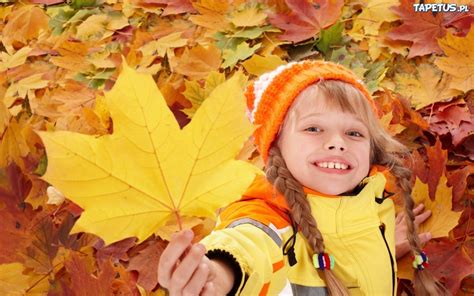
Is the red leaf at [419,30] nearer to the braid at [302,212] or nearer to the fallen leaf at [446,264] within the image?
the fallen leaf at [446,264]

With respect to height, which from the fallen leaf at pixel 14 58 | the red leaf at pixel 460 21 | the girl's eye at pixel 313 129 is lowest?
the fallen leaf at pixel 14 58

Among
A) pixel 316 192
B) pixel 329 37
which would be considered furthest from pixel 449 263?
pixel 329 37

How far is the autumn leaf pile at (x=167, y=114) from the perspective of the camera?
521 millimetres

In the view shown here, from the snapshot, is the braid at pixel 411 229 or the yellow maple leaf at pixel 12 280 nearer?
the braid at pixel 411 229

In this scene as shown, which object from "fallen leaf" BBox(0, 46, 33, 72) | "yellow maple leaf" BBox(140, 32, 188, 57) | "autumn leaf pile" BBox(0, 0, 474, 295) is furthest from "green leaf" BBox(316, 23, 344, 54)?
"fallen leaf" BBox(0, 46, 33, 72)

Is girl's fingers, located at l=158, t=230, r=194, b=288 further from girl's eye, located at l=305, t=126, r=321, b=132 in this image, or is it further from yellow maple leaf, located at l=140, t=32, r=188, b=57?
yellow maple leaf, located at l=140, t=32, r=188, b=57

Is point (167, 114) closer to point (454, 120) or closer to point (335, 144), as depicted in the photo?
point (335, 144)

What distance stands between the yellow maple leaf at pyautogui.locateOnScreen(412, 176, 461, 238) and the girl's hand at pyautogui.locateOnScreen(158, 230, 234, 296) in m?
0.58

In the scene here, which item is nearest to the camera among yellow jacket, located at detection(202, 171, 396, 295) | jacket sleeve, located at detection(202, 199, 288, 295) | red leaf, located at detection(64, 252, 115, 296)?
jacket sleeve, located at detection(202, 199, 288, 295)

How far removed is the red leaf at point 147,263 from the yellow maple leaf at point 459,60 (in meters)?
0.61

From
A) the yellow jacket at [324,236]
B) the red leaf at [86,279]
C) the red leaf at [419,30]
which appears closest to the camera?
the yellow jacket at [324,236]

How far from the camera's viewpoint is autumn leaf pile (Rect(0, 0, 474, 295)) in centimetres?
52

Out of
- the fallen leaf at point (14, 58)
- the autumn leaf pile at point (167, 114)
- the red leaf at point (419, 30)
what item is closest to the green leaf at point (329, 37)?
the autumn leaf pile at point (167, 114)

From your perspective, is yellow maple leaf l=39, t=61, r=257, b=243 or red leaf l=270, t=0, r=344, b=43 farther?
red leaf l=270, t=0, r=344, b=43
